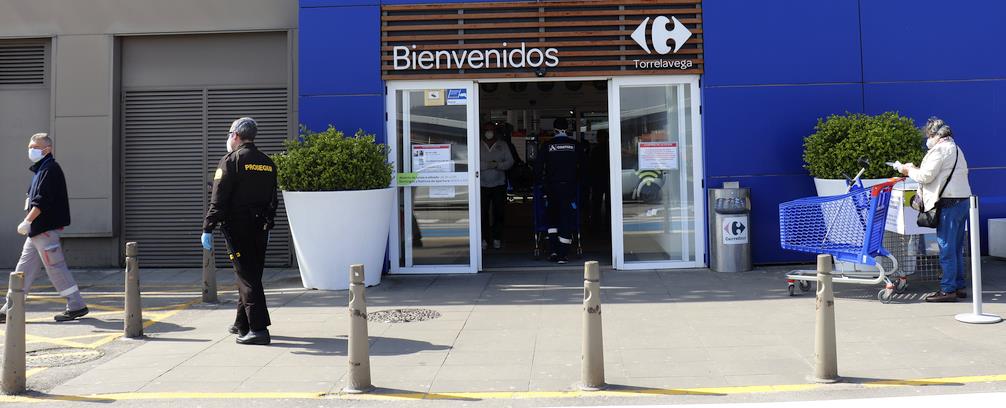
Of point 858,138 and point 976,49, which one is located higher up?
point 976,49

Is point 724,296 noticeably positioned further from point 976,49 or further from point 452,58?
point 976,49

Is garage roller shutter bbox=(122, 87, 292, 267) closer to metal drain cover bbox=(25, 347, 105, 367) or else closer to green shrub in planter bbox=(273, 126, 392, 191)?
green shrub in planter bbox=(273, 126, 392, 191)

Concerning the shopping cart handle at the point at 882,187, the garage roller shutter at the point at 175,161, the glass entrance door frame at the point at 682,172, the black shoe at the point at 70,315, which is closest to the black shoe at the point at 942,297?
the shopping cart handle at the point at 882,187

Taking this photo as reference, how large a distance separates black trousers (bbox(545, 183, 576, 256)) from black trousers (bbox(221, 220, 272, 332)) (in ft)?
18.2

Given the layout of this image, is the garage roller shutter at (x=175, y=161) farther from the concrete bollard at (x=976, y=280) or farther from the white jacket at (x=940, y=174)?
the concrete bollard at (x=976, y=280)

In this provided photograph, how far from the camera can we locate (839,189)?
10102mm

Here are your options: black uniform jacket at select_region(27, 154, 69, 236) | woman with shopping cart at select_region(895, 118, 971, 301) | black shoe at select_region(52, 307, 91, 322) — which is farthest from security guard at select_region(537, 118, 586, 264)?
black uniform jacket at select_region(27, 154, 69, 236)

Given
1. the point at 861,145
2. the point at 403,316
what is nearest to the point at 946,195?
the point at 861,145

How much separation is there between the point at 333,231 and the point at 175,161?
12.9 feet

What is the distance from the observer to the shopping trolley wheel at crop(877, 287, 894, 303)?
850 cm

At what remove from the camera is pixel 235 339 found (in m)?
7.57

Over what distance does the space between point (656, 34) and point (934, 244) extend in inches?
165

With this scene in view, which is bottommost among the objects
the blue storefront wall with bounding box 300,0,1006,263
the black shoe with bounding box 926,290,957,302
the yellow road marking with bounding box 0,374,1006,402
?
the yellow road marking with bounding box 0,374,1006,402

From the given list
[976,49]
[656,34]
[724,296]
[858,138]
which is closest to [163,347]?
[724,296]
